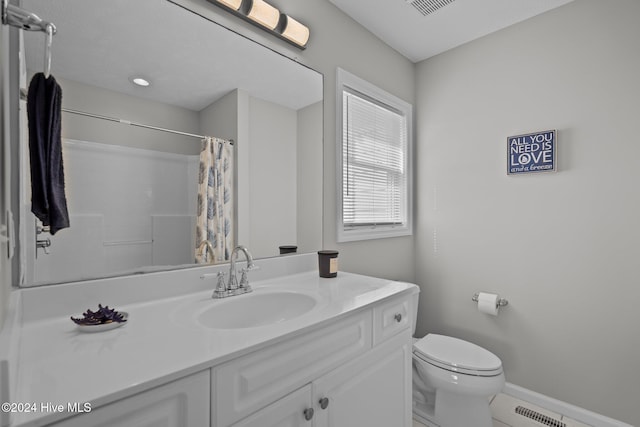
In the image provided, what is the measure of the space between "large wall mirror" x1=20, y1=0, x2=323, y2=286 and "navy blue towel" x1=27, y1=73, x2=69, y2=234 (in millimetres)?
115

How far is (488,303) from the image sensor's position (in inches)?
78.3

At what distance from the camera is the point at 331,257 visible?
1.52 metres

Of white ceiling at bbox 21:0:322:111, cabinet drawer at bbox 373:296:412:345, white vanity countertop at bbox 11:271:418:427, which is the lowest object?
cabinet drawer at bbox 373:296:412:345

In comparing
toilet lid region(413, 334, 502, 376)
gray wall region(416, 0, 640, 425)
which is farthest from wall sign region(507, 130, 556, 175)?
toilet lid region(413, 334, 502, 376)

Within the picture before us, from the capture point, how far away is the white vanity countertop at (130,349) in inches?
21.0

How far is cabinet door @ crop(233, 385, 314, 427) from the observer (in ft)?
2.52

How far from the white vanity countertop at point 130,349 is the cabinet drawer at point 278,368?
4 cm

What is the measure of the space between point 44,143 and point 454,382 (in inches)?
75.7

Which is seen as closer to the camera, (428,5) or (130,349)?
(130,349)

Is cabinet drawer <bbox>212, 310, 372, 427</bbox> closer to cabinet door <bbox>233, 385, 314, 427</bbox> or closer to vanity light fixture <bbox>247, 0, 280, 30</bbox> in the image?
cabinet door <bbox>233, 385, 314, 427</bbox>

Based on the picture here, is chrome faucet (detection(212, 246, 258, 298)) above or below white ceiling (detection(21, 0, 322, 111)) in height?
below

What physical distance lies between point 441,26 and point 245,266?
2.02 metres

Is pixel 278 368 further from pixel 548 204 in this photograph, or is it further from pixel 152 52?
pixel 548 204

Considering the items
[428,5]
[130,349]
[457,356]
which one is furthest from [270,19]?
[457,356]
